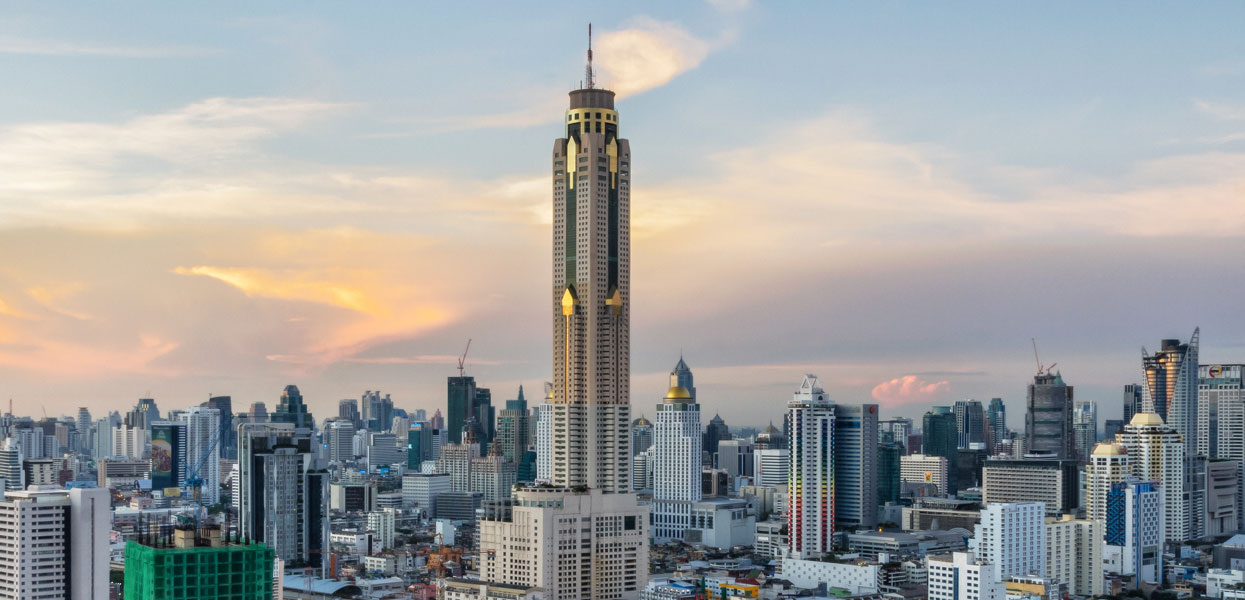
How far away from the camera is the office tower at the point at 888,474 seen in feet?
217

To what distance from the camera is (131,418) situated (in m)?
93.9

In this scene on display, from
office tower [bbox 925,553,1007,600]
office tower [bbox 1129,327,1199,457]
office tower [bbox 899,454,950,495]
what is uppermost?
office tower [bbox 1129,327,1199,457]

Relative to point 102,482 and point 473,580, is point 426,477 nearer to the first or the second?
point 102,482

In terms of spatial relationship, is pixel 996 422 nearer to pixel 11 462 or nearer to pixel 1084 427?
pixel 1084 427

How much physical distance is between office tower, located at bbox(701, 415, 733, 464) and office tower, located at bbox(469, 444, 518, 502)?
68.6 ft

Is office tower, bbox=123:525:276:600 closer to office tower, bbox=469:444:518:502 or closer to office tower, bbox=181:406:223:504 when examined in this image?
office tower, bbox=469:444:518:502

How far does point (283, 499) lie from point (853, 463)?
70.1 feet

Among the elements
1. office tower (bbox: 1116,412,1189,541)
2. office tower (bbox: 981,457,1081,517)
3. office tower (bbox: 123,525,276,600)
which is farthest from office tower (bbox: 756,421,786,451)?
office tower (bbox: 123,525,276,600)

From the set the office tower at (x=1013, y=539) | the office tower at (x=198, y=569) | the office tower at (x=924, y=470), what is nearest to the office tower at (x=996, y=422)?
the office tower at (x=924, y=470)

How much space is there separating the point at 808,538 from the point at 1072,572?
11071 millimetres

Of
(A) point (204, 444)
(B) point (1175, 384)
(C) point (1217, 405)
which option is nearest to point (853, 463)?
(B) point (1175, 384)

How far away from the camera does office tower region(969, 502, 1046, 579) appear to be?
135 ft

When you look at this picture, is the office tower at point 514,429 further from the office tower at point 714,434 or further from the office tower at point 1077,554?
the office tower at point 1077,554

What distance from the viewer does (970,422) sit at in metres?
98.2
